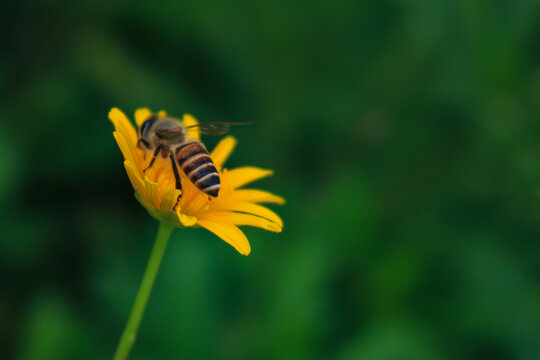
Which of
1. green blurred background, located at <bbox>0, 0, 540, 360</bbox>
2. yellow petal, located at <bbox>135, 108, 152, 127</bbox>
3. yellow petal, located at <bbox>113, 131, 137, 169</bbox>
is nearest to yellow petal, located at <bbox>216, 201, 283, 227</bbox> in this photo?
yellow petal, located at <bbox>113, 131, 137, 169</bbox>

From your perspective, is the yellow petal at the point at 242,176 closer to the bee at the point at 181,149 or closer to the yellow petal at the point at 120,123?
the bee at the point at 181,149

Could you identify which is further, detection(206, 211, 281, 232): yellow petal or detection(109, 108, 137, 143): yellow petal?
detection(109, 108, 137, 143): yellow petal

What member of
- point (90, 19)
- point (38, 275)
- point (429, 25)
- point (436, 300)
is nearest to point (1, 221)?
point (38, 275)

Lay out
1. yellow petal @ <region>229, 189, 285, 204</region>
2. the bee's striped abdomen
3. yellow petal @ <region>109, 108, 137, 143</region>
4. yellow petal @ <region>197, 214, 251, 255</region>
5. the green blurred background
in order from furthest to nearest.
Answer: the green blurred background → yellow petal @ <region>229, 189, 285, 204</region> → yellow petal @ <region>109, 108, 137, 143</region> → the bee's striped abdomen → yellow petal @ <region>197, 214, 251, 255</region>

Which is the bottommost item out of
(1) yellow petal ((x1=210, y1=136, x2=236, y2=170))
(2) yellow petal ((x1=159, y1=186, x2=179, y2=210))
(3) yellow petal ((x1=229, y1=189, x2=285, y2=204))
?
(2) yellow petal ((x1=159, y1=186, x2=179, y2=210))

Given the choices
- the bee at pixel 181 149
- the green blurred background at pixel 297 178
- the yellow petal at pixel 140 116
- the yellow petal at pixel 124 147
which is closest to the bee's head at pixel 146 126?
the bee at pixel 181 149

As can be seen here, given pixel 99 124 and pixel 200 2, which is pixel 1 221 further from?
pixel 200 2

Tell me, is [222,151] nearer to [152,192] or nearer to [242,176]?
[242,176]

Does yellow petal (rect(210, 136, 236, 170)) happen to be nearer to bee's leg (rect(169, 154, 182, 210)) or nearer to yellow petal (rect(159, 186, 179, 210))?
bee's leg (rect(169, 154, 182, 210))
